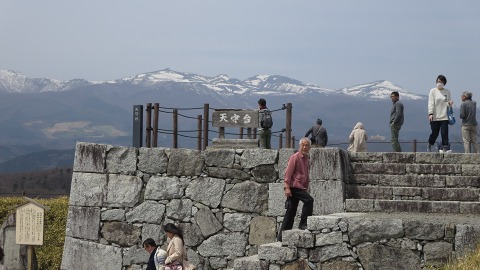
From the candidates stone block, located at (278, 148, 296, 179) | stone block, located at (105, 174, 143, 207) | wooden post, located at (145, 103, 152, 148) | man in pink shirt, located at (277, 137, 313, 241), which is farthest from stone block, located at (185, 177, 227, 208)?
man in pink shirt, located at (277, 137, 313, 241)

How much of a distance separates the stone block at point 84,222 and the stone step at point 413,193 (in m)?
4.38

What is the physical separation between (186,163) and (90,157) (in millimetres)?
1757

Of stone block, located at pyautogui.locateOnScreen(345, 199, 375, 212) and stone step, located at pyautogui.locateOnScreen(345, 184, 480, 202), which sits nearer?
stone block, located at pyautogui.locateOnScreen(345, 199, 375, 212)

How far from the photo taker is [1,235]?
20.7 m

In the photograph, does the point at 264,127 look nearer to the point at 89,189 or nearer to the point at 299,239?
the point at 89,189

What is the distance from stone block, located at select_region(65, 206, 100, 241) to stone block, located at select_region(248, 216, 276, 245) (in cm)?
274

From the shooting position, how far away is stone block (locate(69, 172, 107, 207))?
58.7ft

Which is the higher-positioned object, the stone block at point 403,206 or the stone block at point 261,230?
the stone block at point 403,206

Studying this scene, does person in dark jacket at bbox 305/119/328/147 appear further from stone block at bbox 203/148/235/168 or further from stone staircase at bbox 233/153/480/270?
stone staircase at bbox 233/153/480/270

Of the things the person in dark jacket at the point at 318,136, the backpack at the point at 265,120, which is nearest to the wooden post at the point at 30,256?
the backpack at the point at 265,120

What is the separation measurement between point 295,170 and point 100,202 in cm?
432

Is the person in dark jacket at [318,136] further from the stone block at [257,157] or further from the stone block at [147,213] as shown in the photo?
the stone block at [147,213]

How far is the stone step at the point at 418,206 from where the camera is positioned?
15953 millimetres

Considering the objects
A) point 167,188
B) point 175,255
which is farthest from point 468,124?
point 175,255
